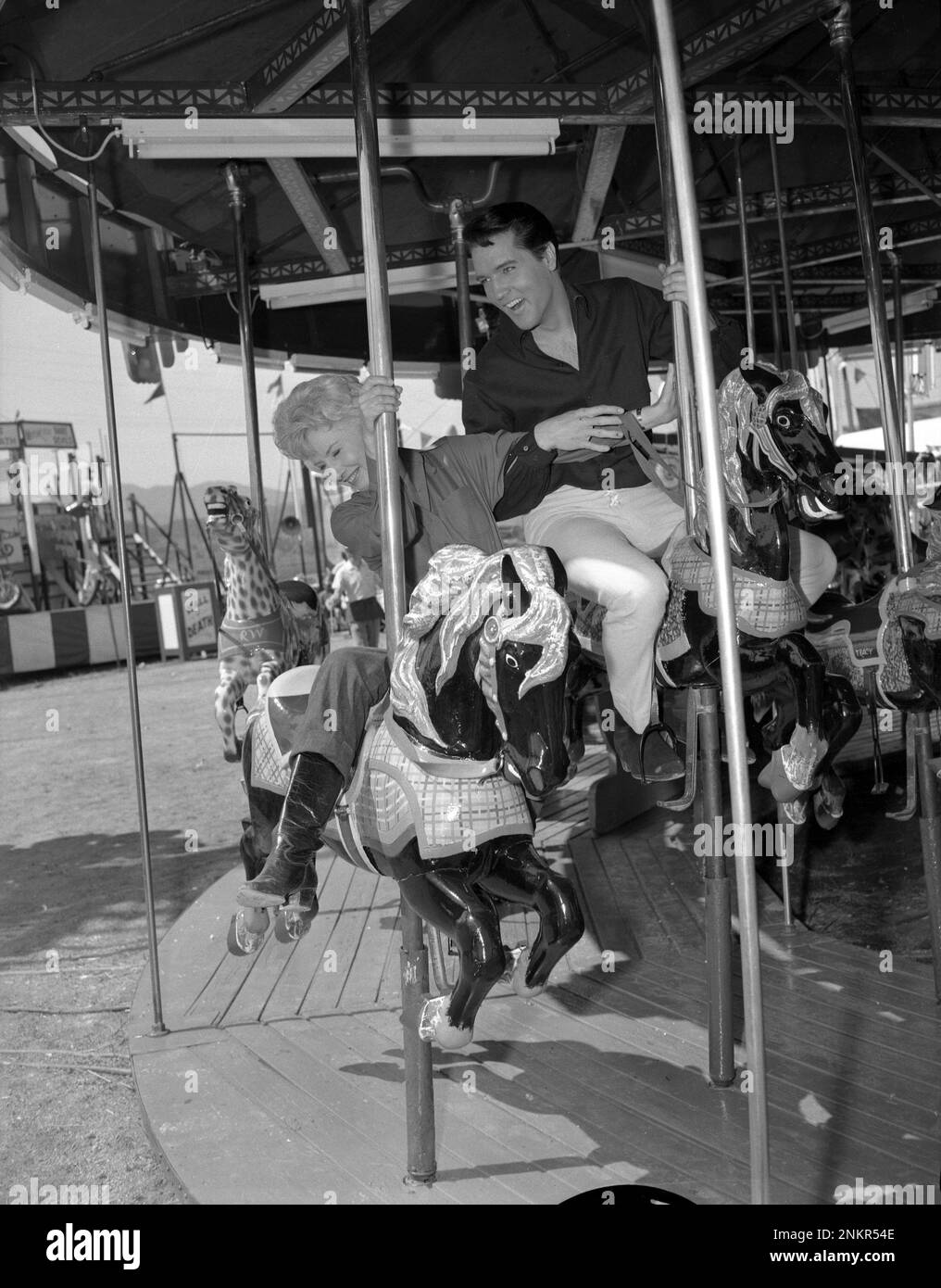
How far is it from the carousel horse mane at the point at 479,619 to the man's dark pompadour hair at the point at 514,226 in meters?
1.09

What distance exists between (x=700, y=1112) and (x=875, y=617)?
1.73 metres

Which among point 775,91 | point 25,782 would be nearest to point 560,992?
point 775,91

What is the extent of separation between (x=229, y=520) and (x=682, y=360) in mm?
2206

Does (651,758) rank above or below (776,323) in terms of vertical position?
below

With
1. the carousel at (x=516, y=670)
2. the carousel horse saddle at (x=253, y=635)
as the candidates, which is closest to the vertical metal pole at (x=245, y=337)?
the carousel at (x=516, y=670)

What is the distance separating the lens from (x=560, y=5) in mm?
4281

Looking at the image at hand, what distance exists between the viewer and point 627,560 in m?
3.02

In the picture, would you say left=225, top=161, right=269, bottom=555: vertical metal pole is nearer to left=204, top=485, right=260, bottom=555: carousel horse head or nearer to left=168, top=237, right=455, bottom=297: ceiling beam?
left=204, top=485, right=260, bottom=555: carousel horse head

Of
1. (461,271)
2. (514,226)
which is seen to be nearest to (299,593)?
(461,271)

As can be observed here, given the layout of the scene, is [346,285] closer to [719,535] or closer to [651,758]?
[651,758]

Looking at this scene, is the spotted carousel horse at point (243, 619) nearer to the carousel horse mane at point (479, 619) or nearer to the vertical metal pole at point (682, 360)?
the vertical metal pole at point (682, 360)

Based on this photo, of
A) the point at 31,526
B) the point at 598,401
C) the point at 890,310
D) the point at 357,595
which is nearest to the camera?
the point at 598,401

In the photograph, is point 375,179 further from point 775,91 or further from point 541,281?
point 775,91

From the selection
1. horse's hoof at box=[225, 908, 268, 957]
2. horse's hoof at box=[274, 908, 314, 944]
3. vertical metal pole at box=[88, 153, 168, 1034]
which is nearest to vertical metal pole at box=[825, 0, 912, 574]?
horse's hoof at box=[274, 908, 314, 944]
